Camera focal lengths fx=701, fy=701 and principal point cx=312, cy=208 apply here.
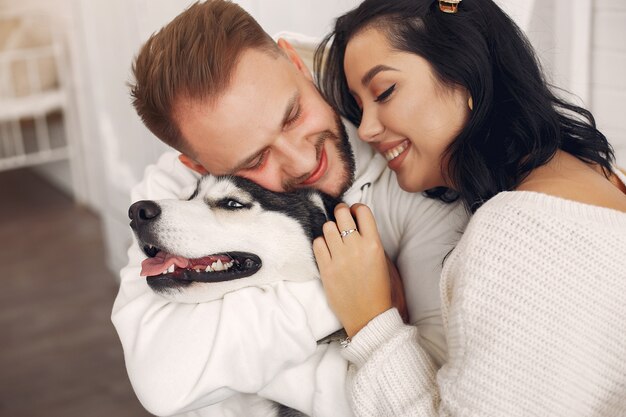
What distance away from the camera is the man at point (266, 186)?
111 centimetres

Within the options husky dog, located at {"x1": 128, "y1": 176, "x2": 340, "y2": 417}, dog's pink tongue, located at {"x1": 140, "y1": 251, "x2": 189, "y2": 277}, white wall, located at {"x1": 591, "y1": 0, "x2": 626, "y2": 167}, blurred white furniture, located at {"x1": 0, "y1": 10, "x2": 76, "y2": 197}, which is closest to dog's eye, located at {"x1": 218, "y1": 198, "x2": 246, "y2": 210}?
husky dog, located at {"x1": 128, "y1": 176, "x2": 340, "y2": 417}

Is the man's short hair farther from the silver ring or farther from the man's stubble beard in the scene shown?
the silver ring

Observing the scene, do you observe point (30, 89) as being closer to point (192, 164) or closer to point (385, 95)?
point (192, 164)

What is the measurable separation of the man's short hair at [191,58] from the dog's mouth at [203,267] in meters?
0.28

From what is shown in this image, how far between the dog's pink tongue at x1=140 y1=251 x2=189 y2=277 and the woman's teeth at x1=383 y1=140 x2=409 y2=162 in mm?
401

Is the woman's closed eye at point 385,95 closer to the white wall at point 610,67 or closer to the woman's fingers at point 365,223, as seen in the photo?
the woman's fingers at point 365,223

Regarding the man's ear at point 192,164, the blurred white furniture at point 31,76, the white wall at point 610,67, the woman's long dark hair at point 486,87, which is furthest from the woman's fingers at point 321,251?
the blurred white furniture at point 31,76

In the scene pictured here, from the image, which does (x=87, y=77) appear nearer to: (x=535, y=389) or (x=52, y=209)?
(x=52, y=209)

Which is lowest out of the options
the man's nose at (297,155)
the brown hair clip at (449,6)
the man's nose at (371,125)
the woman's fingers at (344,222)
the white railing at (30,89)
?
the white railing at (30,89)

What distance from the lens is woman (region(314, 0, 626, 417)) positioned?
0.91 meters

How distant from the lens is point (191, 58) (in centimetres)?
121

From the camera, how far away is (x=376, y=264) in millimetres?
1126

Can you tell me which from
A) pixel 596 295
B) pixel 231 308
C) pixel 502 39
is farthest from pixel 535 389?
pixel 502 39

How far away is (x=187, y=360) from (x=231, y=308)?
105mm
